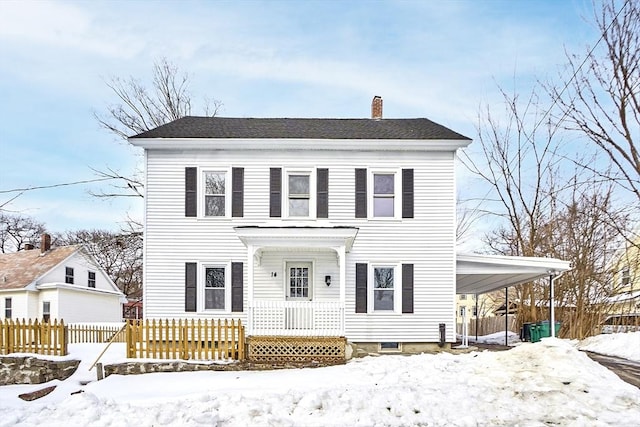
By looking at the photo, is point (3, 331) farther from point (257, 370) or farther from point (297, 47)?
point (297, 47)

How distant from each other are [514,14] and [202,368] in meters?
12.0

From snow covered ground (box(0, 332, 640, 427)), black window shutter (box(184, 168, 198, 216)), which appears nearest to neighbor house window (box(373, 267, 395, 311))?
snow covered ground (box(0, 332, 640, 427))

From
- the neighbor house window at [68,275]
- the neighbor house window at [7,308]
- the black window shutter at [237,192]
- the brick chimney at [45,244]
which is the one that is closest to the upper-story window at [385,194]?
the black window shutter at [237,192]

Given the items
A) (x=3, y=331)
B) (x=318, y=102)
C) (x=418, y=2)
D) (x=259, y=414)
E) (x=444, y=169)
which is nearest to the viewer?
(x=259, y=414)

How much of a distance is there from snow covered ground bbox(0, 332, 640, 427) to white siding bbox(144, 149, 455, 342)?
3646 millimetres

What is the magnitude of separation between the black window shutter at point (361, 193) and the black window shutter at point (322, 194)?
0.89m

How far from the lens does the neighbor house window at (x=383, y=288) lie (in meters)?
15.9

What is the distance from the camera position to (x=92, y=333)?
20688 mm

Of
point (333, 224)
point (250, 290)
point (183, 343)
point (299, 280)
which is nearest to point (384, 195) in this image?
point (333, 224)

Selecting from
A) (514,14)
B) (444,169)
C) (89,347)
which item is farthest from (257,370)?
(514,14)

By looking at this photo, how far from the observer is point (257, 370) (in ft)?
43.2

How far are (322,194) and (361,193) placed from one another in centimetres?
116

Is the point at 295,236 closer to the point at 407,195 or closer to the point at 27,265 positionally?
the point at 407,195

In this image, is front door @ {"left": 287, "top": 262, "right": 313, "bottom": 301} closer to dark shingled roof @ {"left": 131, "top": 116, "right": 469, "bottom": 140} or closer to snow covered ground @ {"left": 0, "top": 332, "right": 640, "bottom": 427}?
dark shingled roof @ {"left": 131, "top": 116, "right": 469, "bottom": 140}
